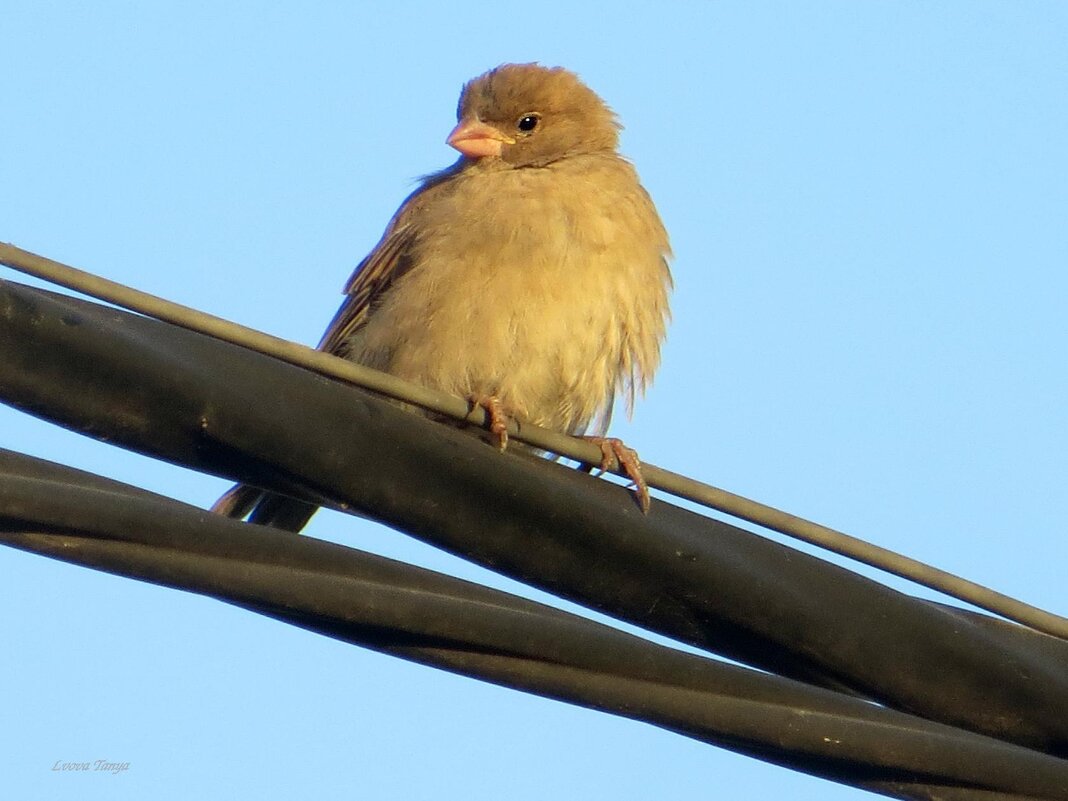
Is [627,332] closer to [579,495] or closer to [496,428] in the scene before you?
[496,428]

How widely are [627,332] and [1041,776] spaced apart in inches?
116

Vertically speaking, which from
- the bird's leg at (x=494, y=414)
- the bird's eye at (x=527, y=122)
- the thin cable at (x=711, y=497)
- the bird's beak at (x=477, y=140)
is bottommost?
the bird's leg at (x=494, y=414)

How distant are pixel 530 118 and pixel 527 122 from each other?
27 mm

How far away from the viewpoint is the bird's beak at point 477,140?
21.8 feet

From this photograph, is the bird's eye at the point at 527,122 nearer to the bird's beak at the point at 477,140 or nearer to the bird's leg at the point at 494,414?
the bird's beak at the point at 477,140

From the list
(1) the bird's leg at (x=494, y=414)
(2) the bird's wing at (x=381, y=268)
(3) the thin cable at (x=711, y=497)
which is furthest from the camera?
(2) the bird's wing at (x=381, y=268)

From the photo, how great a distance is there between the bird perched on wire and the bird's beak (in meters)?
0.15

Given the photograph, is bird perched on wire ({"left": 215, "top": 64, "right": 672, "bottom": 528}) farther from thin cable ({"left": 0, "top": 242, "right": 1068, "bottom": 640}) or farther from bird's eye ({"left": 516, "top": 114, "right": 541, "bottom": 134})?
thin cable ({"left": 0, "top": 242, "right": 1068, "bottom": 640})

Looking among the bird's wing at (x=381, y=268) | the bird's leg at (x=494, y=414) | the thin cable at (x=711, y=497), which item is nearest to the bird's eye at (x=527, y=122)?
the bird's wing at (x=381, y=268)

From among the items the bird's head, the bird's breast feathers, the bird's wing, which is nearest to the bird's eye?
the bird's head

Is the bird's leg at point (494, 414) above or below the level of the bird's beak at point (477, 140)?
below

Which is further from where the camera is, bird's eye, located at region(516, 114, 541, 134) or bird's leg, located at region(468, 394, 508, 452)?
bird's eye, located at region(516, 114, 541, 134)

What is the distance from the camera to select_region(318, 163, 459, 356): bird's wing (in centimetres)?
614

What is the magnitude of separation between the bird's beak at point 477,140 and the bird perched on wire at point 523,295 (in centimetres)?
15
